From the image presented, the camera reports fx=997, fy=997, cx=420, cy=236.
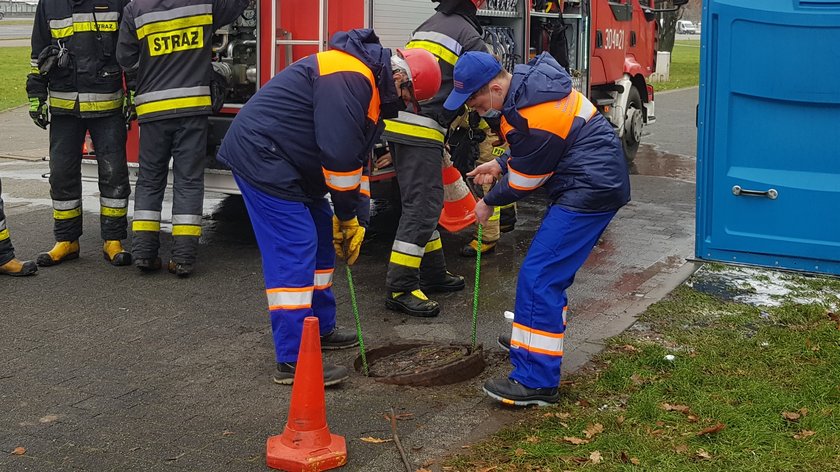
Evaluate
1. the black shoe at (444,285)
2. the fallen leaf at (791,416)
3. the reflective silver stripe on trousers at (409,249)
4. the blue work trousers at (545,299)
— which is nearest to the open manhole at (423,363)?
the blue work trousers at (545,299)

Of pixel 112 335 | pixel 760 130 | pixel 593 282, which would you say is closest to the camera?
pixel 112 335

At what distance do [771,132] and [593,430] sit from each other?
3039mm

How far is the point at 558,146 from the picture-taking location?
460cm

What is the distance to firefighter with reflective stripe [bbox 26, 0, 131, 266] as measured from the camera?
23.1 ft

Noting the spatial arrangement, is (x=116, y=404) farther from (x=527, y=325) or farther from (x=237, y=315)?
(x=527, y=325)

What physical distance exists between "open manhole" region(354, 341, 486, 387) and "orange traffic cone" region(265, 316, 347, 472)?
983 mm

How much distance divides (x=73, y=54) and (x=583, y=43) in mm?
5203

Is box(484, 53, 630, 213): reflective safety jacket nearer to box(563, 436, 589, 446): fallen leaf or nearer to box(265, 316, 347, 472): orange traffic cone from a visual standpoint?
box(563, 436, 589, 446): fallen leaf

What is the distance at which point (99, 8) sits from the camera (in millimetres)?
7051

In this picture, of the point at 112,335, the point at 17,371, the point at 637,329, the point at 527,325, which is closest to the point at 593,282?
the point at 637,329

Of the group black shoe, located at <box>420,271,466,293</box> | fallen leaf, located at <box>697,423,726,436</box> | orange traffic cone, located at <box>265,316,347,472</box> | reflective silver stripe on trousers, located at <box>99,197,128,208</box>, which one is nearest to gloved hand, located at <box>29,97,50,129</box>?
reflective silver stripe on trousers, located at <box>99,197,128,208</box>

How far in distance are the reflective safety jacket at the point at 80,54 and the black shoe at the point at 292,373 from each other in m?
3.12

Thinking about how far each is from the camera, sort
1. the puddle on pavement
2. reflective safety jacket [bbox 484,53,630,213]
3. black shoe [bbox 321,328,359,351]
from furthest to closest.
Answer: the puddle on pavement, black shoe [bbox 321,328,359,351], reflective safety jacket [bbox 484,53,630,213]

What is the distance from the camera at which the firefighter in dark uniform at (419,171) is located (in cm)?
620
